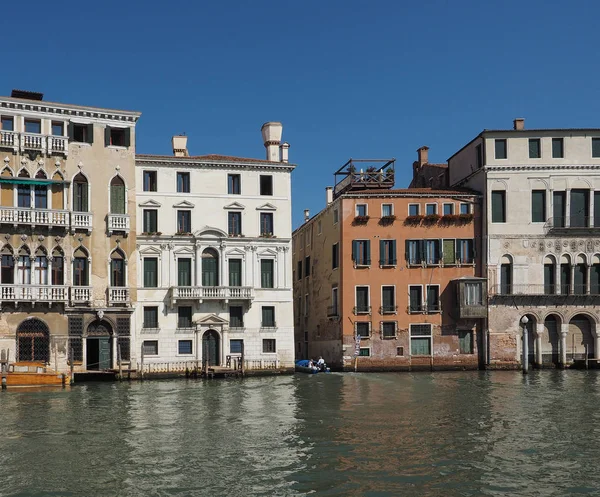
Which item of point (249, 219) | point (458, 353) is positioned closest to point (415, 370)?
point (458, 353)

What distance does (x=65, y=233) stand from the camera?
40031 millimetres

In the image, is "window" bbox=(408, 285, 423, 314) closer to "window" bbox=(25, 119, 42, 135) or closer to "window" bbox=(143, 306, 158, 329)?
"window" bbox=(143, 306, 158, 329)

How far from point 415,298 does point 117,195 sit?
17.3 meters

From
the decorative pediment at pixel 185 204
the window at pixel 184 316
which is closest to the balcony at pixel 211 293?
the window at pixel 184 316

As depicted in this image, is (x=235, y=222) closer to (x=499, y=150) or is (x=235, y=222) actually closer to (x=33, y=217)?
(x=33, y=217)

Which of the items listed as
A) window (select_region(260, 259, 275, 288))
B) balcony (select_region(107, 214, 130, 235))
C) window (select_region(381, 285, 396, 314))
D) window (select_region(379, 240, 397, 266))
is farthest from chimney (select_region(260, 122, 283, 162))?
window (select_region(381, 285, 396, 314))

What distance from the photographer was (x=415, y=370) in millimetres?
45750

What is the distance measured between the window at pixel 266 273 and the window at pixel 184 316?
13.4ft

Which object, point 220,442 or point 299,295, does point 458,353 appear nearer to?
point 299,295

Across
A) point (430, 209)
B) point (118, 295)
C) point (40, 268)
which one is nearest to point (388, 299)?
point (430, 209)

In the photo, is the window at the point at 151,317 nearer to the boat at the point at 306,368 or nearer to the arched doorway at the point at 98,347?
the arched doorway at the point at 98,347

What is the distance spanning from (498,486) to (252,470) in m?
4.76

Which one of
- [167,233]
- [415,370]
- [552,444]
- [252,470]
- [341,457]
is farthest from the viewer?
[415,370]

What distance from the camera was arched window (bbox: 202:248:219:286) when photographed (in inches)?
1678
